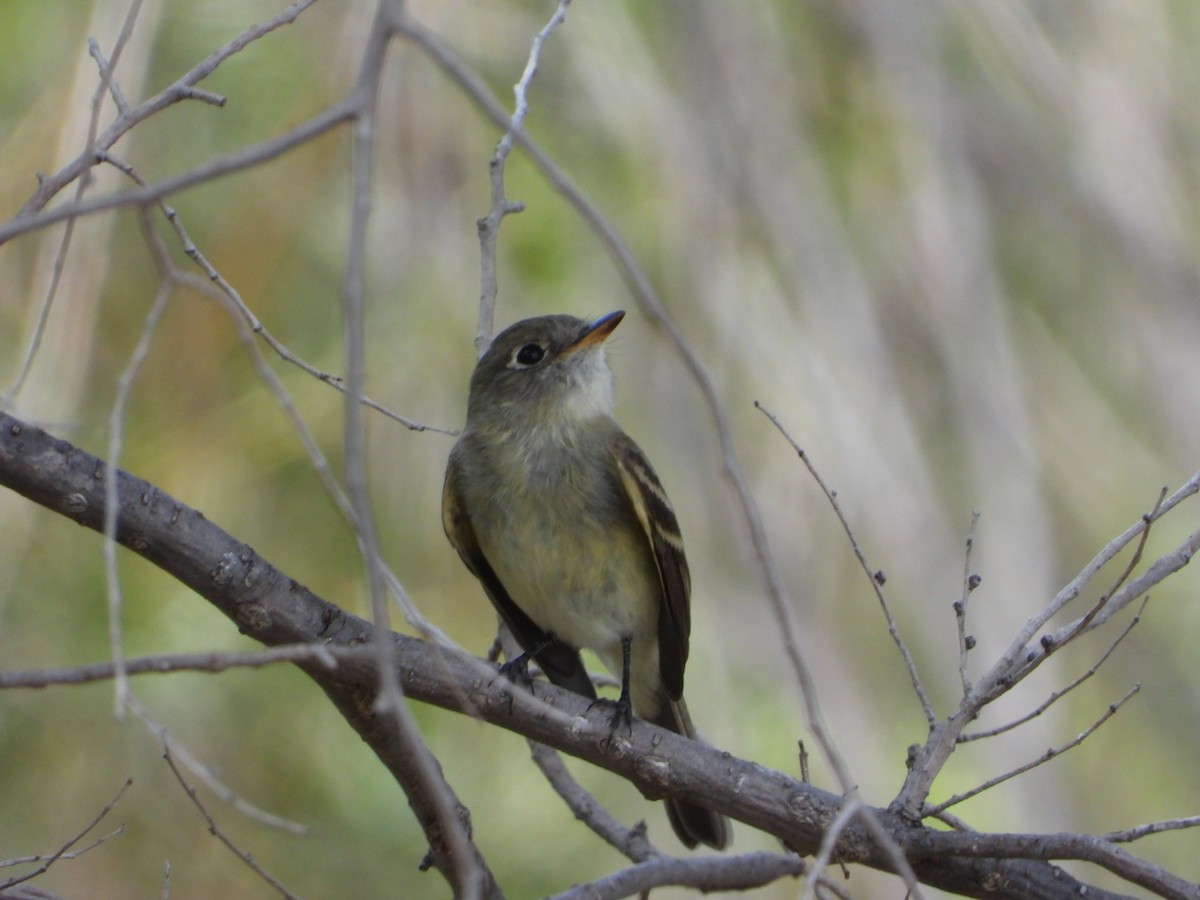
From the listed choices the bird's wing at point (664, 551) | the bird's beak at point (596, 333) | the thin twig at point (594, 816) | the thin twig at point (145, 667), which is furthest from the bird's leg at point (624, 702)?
the thin twig at point (145, 667)

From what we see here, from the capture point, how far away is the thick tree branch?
2463mm

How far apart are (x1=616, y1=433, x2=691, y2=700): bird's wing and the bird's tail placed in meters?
0.19

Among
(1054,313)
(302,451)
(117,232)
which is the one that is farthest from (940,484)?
(117,232)

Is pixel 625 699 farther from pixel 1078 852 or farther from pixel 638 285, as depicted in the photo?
pixel 638 285

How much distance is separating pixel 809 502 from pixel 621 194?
165 cm

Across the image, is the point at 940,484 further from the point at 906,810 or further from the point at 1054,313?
the point at 906,810

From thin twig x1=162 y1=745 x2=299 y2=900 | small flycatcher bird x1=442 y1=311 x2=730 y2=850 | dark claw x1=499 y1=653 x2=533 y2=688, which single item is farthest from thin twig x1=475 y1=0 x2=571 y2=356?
thin twig x1=162 y1=745 x2=299 y2=900

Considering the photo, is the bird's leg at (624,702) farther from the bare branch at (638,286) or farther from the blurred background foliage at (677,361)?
the bare branch at (638,286)

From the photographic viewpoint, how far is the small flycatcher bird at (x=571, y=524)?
391 cm

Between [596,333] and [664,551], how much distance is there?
72cm

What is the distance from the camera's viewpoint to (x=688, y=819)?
431cm

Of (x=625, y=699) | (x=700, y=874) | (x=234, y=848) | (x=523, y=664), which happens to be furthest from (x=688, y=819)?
(x=234, y=848)

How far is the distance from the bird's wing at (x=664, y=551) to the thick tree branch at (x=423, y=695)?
0.81m

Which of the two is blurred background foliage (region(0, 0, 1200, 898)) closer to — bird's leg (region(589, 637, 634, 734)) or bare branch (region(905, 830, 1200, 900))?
bird's leg (region(589, 637, 634, 734))
